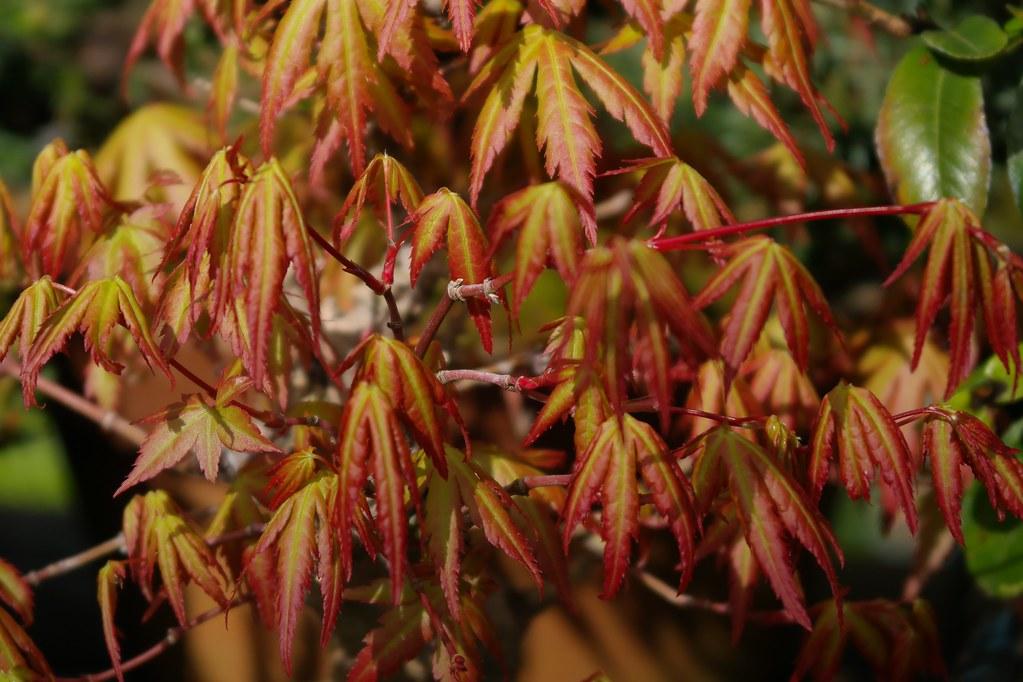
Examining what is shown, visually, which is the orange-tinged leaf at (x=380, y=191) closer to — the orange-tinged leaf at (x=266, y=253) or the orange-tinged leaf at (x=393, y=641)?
the orange-tinged leaf at (x=266, y=253)

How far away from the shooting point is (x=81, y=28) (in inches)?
77.9

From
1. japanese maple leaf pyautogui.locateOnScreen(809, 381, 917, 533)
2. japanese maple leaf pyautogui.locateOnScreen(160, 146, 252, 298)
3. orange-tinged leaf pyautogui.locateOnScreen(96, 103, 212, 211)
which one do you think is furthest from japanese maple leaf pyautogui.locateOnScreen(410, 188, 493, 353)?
orange-tinged leaf pyautogui.locateOnScreen(96, 103, 212, 211)

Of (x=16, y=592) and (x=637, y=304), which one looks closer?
(x=637, y=304)

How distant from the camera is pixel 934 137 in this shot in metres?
0.89

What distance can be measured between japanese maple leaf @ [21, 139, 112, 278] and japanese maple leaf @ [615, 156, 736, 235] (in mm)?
403

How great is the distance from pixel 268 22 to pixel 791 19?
1.47 feet

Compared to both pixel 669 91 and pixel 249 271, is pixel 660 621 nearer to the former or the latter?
pixel 669 91

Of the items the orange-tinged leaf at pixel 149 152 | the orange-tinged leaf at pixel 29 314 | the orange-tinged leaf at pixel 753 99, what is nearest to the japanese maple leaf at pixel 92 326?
the orange-tinged leaf at pixel 29 314

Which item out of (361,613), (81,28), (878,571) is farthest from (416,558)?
(81,28)

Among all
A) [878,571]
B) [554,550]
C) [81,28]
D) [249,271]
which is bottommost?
[878,571]

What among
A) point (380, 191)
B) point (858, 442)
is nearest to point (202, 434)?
point (380, 191)

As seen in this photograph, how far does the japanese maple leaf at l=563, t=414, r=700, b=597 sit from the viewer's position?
0.62 m

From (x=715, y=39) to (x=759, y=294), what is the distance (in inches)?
10.0

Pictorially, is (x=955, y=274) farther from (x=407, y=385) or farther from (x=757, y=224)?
(x=407, y=385)
